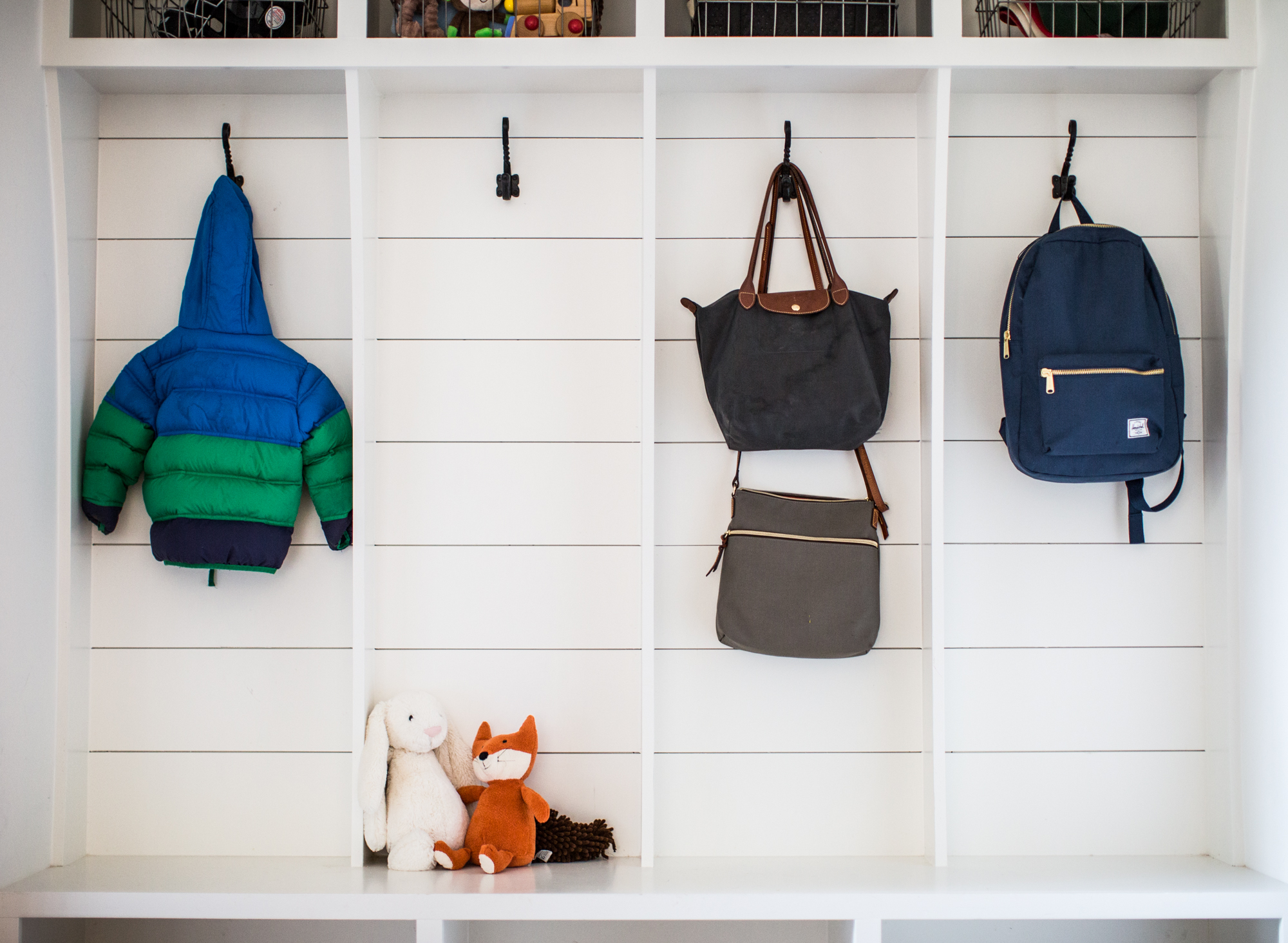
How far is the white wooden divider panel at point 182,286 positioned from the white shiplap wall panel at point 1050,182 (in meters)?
1.33

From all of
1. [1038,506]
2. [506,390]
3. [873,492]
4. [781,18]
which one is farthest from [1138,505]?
[506,390]

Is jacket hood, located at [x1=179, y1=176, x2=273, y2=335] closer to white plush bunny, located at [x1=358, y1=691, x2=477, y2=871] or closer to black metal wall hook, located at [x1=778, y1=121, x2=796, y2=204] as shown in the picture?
white plush bunny, located at [x1=358, y1=691, x2=477, y2=871]

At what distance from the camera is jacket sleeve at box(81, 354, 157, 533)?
1.75 meters

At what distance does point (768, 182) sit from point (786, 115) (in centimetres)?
15

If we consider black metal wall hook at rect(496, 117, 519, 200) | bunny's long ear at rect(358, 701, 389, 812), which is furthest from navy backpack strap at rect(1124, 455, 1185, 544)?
bunny's long ear at rect(358, 701, 389, 812)

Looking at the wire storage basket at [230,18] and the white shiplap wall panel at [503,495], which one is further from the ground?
the wire storage basket at [230,18]

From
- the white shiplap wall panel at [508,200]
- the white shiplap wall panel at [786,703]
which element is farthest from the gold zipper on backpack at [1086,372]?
the white shiplap wall panel at [508,200]

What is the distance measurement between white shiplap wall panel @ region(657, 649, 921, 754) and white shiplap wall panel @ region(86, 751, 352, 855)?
0.72 metres

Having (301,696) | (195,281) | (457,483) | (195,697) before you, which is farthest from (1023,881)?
(195,281)

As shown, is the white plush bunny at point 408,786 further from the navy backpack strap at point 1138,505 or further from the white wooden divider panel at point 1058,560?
the navy backpack strap at point 1138,505

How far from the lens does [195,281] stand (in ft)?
5.77

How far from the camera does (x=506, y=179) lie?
181cm

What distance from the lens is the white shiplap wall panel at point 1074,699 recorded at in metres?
1.84

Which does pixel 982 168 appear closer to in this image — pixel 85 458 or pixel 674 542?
pixel 674 542
